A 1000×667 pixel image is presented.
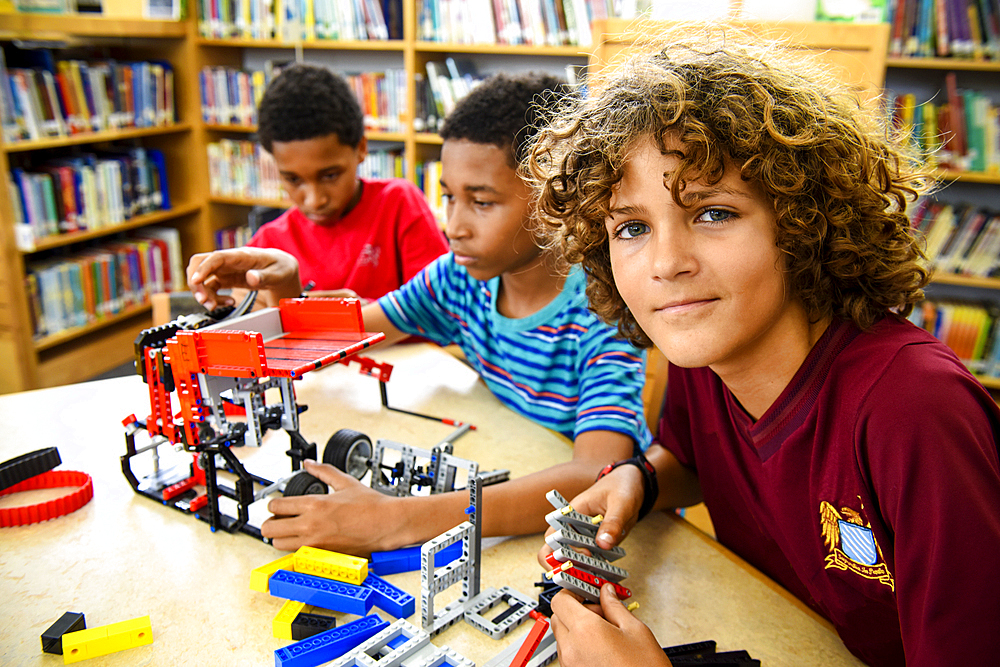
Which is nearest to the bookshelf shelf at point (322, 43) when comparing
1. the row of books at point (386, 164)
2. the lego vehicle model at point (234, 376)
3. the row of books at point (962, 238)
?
the row of books at point (386, 164)

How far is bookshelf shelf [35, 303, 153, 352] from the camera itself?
333cm

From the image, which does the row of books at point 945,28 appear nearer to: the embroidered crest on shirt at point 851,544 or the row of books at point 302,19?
the row of books at point 302,19

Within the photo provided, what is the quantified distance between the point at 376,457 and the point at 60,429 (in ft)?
2.31

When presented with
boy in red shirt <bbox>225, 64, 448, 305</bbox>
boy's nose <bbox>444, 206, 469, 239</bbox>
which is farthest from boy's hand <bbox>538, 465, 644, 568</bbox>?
boy in red shirt <bbox>225, 64, 448, 305</bbox>

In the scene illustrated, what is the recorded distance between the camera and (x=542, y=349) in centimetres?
146

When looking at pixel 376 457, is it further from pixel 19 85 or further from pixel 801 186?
pixel 19 85

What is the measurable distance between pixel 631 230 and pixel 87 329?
3523 millimetres

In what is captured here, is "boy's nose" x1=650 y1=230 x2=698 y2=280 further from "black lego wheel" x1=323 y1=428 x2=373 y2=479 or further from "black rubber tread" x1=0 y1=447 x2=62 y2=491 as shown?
"black rubber tread" x1=0 y1=447 x2=62 y2=491

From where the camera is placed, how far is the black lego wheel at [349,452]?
116 cm

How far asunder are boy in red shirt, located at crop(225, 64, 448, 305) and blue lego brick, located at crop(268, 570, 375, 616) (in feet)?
A: 4.30

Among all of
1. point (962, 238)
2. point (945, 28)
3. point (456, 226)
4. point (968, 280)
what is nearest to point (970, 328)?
point (968, 280)

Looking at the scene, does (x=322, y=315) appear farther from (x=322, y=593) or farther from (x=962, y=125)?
(x=962, y=125)

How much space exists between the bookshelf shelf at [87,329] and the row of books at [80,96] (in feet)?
3.11

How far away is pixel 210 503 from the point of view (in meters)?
1.06
